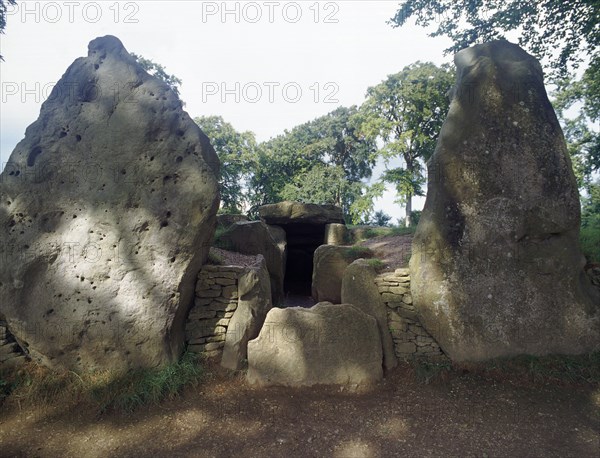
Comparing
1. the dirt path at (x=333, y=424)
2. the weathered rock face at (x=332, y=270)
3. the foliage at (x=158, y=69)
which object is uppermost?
the foliage at (x=158, y=69)

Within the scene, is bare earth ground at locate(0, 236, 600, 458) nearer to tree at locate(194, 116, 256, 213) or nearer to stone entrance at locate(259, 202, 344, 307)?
stone entrance at locate(259, 202, 344, 307)

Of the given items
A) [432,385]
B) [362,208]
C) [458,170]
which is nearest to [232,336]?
[432,385]

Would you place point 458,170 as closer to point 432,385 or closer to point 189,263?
point 432,385

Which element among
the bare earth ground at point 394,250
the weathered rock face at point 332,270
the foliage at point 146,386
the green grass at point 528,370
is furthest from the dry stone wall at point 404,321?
the foliage at point 146,386

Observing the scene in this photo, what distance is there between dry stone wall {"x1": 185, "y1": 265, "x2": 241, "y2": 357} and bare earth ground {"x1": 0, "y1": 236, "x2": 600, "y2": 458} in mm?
620

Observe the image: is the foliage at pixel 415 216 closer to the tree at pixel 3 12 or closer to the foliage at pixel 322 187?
the foliage at pixel 322 187

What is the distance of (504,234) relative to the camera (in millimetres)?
5074

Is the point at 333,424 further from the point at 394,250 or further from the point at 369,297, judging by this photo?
the point at 394,250

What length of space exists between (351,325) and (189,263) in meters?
2.45

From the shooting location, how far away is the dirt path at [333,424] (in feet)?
12.1

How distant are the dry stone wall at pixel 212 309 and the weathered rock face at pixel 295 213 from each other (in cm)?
651

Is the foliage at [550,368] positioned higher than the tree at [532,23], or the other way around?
the tree at [532,23]

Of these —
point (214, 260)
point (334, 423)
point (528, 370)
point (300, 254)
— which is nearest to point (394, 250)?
point (528, 370)

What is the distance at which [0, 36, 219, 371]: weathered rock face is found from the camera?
4.84 m
